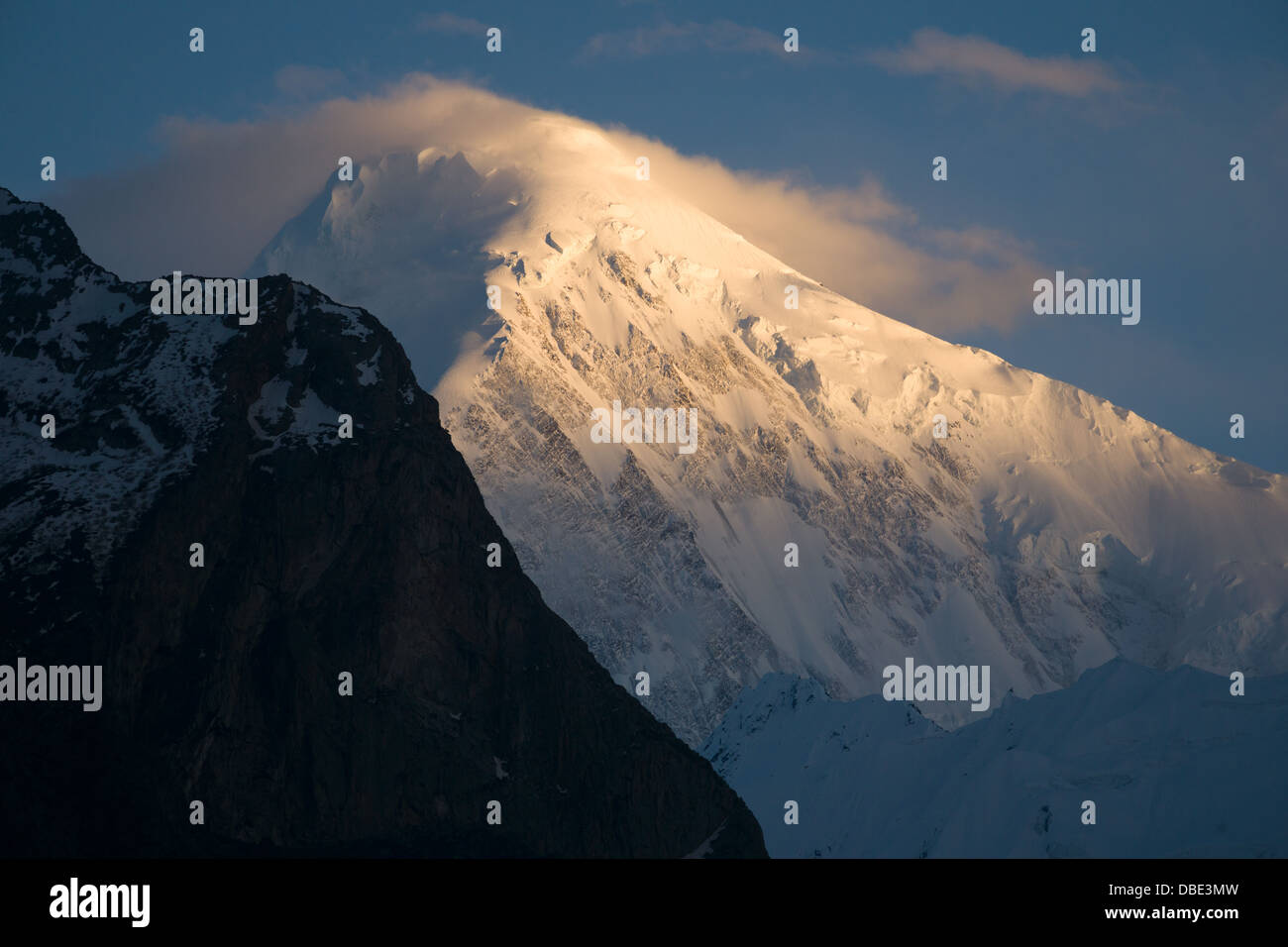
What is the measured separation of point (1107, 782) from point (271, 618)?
69.6 metres

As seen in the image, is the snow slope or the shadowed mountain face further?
the snow slope

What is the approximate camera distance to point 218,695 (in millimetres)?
133500

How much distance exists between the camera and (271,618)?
139000 mm

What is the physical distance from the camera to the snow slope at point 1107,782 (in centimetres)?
15700

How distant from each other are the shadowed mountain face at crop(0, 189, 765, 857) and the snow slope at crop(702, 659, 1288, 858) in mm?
25809

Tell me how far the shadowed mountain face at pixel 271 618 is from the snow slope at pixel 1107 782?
25809 millimetres

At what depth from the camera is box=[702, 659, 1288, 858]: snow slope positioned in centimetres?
15700

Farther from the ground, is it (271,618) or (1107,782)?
(271,618)

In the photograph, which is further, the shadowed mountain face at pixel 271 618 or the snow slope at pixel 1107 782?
the snow slope at pixel 1107 782

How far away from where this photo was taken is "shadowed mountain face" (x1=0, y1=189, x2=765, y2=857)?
5064 inches

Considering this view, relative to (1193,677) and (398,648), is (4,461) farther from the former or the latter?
(1193,677)

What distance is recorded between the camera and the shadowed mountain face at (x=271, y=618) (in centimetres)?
12862
